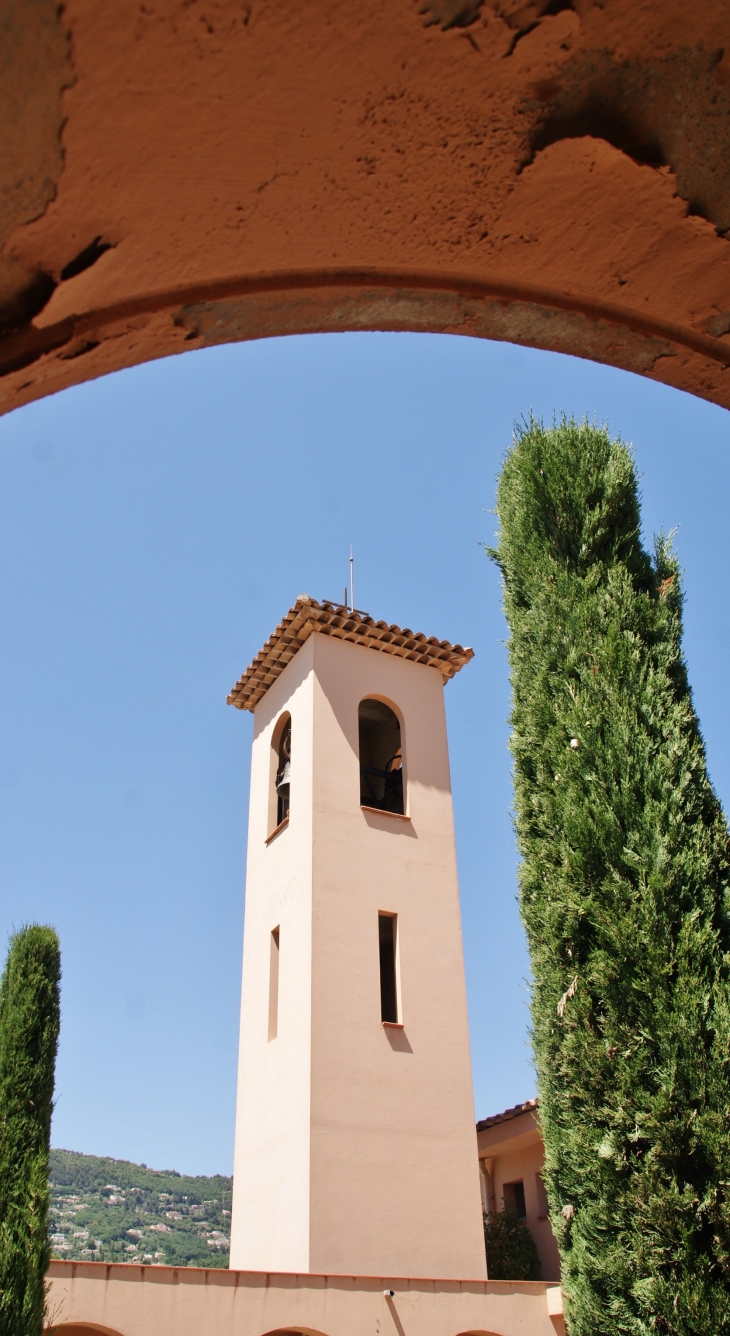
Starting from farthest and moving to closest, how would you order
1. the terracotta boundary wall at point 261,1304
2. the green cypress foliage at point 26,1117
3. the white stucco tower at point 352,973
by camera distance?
the white stucco tower at point 352,973, the terracotta boundary wall at point 261,1304, the green cypress foliage at point 26,1117

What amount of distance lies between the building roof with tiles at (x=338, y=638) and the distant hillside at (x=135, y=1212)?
106 feet

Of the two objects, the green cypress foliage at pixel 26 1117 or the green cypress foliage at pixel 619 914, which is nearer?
the green cypress foliage at pixel 619 914

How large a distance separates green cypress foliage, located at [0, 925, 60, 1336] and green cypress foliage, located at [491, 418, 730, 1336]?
455 cm

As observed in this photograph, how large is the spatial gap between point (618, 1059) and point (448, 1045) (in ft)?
21.0

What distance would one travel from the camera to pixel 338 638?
50.6 ft

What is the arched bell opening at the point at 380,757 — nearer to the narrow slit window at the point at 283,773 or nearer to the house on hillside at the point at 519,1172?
the narrow slit window at the point at 283,773

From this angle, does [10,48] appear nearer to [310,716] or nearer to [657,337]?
[657,337]

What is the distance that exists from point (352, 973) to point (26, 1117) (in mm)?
4288

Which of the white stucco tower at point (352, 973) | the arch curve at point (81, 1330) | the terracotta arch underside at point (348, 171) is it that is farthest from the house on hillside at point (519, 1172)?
the terracotta arch underside at point (348, 171)

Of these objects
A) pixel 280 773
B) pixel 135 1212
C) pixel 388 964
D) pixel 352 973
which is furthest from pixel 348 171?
pixel 135 1212

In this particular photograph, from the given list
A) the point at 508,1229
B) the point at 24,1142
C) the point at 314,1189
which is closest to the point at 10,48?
the point at 24,1142

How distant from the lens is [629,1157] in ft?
21.9

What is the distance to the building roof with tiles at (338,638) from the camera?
49.4ft

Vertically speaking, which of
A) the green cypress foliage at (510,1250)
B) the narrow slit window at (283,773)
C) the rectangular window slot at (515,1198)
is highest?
the narrow slit window at (283,773)
